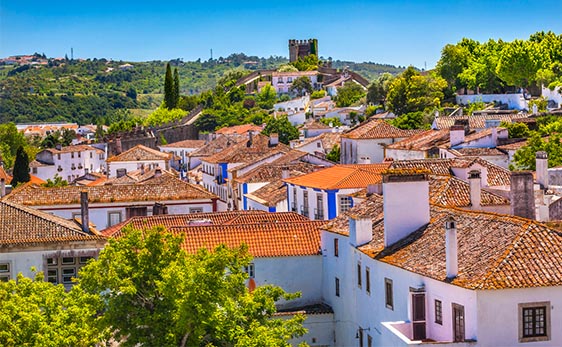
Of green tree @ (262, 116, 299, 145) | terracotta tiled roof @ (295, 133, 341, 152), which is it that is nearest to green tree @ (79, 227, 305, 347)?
terracotta tiled roof @ (295, 133, 341, 152)

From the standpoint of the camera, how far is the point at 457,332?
86.2 feet

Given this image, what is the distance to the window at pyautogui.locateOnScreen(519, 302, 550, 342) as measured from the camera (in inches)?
1002

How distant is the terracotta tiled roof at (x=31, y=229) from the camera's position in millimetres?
38125

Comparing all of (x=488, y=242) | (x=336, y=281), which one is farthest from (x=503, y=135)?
(x=488, y=242)

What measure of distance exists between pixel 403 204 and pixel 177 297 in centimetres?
697

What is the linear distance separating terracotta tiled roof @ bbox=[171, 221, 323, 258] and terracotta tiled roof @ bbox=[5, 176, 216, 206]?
18376 millimetres

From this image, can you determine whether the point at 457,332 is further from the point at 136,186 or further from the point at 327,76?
the point at 327,76

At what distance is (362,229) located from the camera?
109 ft

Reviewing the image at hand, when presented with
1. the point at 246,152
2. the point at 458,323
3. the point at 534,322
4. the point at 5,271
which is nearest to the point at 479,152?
the point at 246,152

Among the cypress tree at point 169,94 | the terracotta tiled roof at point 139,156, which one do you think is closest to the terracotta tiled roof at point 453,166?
the terracotta tiled roof at point 139,156

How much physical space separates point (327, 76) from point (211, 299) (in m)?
137

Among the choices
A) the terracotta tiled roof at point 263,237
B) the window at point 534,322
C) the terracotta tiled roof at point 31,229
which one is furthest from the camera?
the terracotta tiled roof at point 263,237

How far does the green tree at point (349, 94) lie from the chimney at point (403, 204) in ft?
339

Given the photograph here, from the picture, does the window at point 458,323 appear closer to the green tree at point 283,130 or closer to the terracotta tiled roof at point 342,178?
the terracotta tiled roof at point 342,178
